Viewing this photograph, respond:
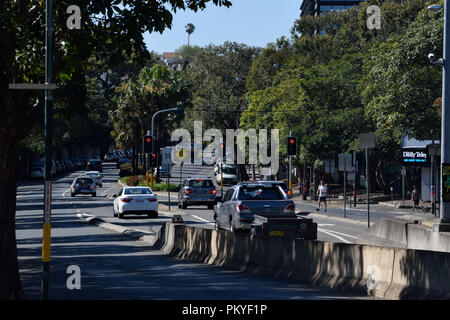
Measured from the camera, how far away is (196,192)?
44.5m

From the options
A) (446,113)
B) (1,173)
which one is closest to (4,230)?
(1,173)

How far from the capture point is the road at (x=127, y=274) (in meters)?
13.8

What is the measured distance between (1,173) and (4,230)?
1.02m

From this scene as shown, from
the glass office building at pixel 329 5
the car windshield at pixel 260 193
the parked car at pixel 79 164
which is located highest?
the glass office building at pixel 329 5

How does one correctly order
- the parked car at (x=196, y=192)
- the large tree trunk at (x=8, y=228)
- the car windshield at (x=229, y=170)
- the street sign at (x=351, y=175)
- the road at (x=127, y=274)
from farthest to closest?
the car windshield at (x=229, y=170) → the street sign at (x=351, y=175) → the parked car at (x=196, y=192) → the road at (x=127, y=274) → the large tree trunk at (x=8, y=228)

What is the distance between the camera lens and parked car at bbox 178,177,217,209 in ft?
145

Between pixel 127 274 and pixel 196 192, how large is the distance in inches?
1062

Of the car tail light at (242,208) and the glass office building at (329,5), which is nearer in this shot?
the car tail light at (242,208)

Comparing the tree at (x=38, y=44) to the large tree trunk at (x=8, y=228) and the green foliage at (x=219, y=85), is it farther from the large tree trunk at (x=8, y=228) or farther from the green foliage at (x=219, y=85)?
the green foliage at (x=219, y=85)

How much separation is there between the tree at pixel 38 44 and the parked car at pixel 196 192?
89.5 ft

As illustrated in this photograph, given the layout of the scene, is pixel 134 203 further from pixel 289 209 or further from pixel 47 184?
pixel 47 184

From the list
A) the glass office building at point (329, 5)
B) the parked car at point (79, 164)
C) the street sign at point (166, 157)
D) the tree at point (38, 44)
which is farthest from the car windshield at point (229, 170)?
the glass office building at point (329, 5)

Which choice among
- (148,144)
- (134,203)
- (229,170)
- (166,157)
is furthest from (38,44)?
(229,170)

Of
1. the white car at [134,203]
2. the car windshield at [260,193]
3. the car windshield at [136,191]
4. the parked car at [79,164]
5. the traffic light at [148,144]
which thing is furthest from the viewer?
the parked car at [79,164]
